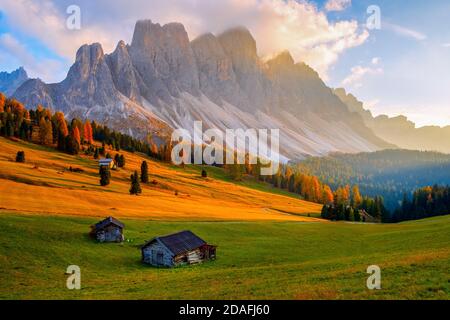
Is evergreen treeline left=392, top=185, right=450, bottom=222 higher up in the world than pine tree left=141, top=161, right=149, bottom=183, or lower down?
lower down

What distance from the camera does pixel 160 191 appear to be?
110000 mm

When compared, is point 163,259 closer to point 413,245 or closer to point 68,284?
point 68,284

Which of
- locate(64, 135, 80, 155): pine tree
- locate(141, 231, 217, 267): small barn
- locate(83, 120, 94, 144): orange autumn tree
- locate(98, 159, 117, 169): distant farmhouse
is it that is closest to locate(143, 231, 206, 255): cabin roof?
locate(141, 231, 217, 267): small barn

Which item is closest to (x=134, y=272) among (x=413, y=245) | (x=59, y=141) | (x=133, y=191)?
(x=413, y=245)

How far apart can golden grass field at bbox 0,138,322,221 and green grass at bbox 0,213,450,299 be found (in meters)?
10.6

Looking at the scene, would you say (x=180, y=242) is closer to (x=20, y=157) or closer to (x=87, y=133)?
(x=20, y=157)

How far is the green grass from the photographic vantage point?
815 inches

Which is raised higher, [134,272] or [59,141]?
[59,141]

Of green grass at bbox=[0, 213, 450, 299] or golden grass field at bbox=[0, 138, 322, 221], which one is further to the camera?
golden grass field at bbox=[0, 138, 322, 221]

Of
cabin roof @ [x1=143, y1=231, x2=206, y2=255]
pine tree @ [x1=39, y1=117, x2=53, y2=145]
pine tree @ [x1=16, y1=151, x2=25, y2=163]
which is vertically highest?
pine tree @ [x1=39, y1=117, x2=53, y2=145]

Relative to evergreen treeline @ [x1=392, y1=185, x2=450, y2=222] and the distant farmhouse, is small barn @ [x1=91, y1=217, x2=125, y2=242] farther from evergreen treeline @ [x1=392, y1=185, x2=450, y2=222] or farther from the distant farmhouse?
evergreen treeline @ [x1=392, y1=185, x2=450, y2=222]

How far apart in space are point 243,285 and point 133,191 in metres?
73.9

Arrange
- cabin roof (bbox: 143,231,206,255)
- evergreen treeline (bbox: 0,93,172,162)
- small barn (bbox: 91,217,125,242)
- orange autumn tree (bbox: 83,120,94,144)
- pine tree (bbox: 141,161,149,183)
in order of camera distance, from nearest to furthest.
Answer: cabin roof (bbox: 143,231,206,255), small barn (bbox: 91,217,125,242), pine tree (bbox: 141,161,149,183), evergreen treeline (bbox: 0,93,172,162), orange autumn tree (bbox: 83,120,94,144)
